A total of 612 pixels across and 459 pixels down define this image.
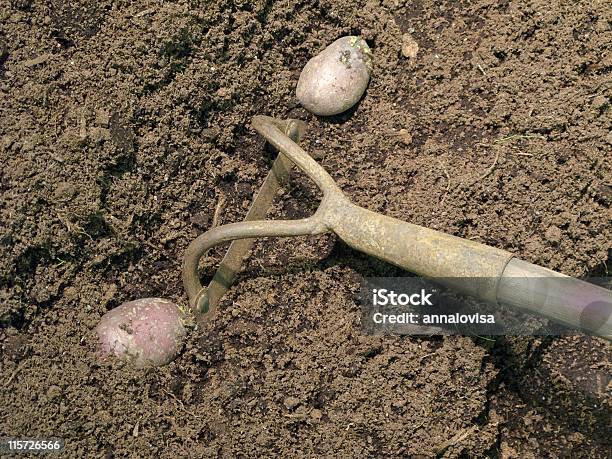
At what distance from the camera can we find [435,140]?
2238 millimetres

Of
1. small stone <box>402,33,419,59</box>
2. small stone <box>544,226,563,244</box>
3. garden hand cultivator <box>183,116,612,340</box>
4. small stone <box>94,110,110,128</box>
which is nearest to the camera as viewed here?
garden hand cultivator <box>183,116,612,340</box>

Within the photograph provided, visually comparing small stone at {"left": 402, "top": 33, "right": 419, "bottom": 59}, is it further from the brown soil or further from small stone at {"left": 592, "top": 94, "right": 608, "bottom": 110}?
small stone at {"left": 592, "top": 94, "right": 608, "bottom": 110}

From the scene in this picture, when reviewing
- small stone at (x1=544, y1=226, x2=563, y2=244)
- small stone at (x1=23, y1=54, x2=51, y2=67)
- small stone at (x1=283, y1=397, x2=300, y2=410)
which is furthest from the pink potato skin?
small stone at (x1=544, y1=226, x2=563, y2=244)

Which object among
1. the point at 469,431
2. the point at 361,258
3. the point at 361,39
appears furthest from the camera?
the point at 361,39

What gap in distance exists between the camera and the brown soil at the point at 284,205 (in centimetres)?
205

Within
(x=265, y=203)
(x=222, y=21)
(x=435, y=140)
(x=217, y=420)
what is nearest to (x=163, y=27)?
(x=222, y=21)

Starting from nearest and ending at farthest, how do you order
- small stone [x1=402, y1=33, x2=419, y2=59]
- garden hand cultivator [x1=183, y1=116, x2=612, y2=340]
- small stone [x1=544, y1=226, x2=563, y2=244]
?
garden hand cultivator [x1=183, y1=116, x2=612, y2=340], small stone [x1=544, y1=226, x2=563, y2=244], small stone [x1=402, y1=33, x2=419, y2=59]

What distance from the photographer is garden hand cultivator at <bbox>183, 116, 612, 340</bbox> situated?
1.57m

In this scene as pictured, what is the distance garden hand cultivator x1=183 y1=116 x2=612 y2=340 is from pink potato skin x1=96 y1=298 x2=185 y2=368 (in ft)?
0.33

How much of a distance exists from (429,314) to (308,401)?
1.55 feet

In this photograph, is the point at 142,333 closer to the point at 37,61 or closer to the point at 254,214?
the point at 254,214

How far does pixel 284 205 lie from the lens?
2.28 meters

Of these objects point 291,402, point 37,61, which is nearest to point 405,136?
point 291,402

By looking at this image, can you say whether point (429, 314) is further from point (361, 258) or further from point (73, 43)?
point (73, 43)
